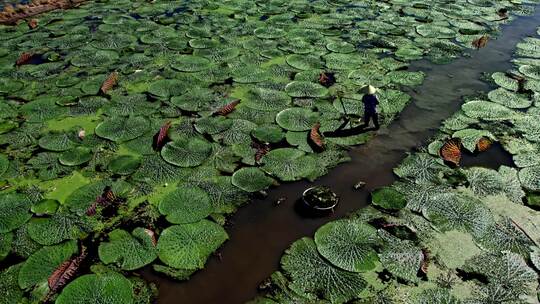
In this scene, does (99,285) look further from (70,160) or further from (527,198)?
(527,198)

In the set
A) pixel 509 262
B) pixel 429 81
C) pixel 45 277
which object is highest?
pixel 429 81

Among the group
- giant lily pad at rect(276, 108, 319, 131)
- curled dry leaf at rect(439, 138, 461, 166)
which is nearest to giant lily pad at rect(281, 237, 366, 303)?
giant lily pad at rect(276, 108, 319, 131)

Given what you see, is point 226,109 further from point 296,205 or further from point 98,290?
point 98,290

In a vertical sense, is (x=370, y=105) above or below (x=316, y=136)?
above

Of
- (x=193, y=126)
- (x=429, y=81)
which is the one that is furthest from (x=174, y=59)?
(x=429, y=81)

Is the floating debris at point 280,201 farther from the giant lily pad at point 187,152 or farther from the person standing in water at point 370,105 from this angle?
the person standing in water at point 370,105

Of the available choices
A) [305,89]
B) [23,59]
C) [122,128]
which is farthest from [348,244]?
[23,59]
